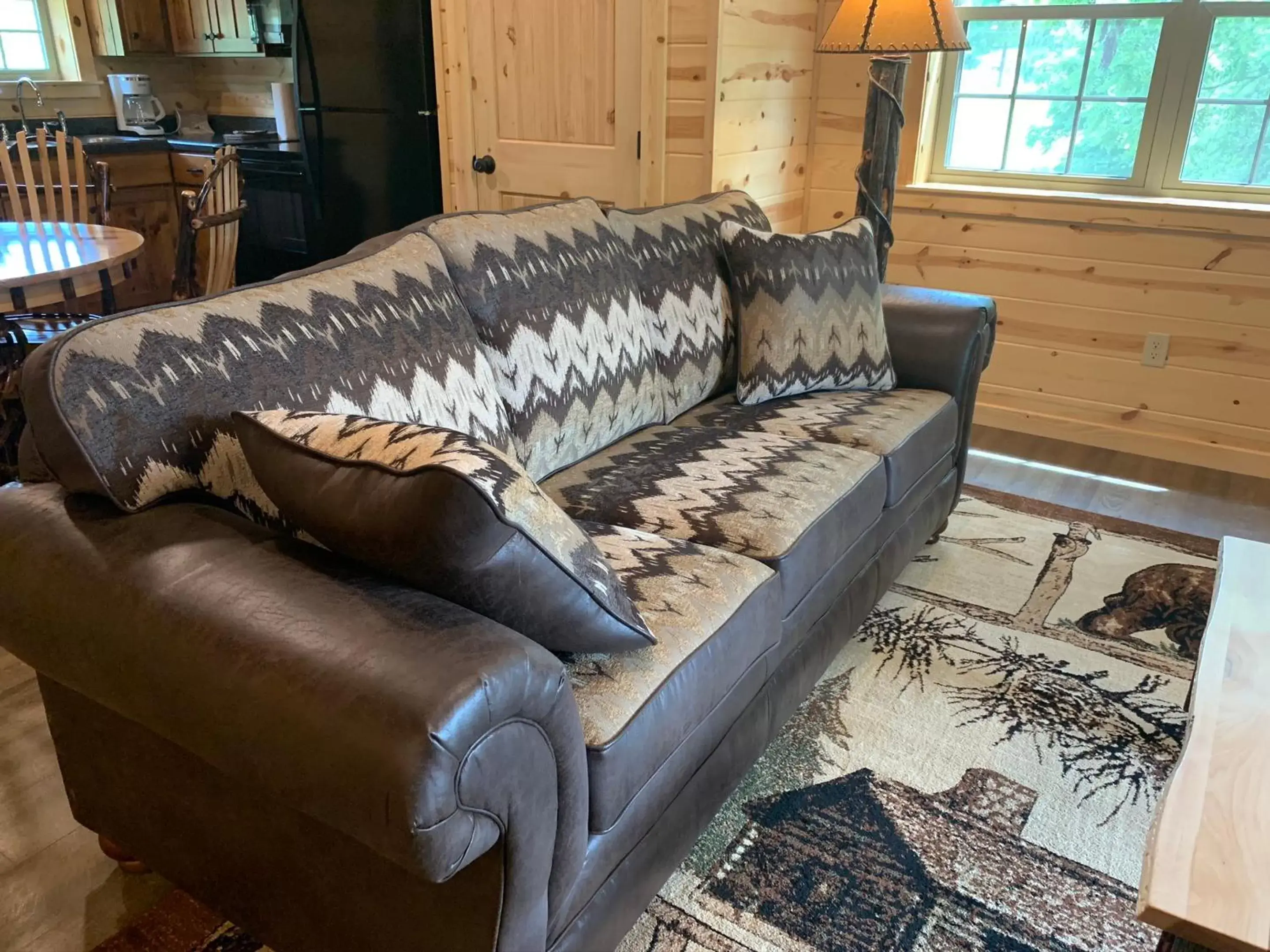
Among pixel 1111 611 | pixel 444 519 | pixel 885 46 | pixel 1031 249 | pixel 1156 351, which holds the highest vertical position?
pixel 885 46

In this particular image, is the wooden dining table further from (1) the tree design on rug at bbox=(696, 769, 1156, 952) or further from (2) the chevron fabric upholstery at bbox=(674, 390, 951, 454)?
(1) the tree design on rug at bbox=(696, 769, 1156, 952)

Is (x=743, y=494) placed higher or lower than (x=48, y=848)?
higher

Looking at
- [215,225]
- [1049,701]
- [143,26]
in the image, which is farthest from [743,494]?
[143,26]

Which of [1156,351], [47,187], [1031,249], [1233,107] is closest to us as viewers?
[47,187]

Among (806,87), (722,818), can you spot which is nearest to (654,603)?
(722,818)

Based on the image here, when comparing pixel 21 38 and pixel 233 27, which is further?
pixel 21 38

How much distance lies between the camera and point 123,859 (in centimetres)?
154

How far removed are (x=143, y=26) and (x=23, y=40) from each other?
0.61 m

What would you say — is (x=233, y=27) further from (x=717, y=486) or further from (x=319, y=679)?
(x=319, y=679)

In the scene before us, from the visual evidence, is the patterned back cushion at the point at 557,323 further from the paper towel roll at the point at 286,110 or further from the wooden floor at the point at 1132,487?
the paper towel roll at the point at 286,110

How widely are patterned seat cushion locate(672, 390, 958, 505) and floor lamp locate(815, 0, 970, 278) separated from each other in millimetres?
817

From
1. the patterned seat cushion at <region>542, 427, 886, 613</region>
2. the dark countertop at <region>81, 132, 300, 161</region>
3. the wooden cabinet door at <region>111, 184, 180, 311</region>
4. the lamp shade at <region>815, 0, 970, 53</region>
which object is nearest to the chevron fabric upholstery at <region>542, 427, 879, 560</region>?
the patterned seat cushion at <region>542, 427, 886, 613</region>

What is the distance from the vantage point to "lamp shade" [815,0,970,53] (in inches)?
96.5

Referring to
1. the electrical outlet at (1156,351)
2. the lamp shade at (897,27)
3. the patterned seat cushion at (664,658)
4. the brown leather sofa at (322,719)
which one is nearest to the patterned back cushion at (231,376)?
→ the brown leather sofa at (322,719)
